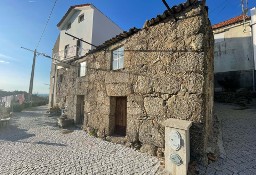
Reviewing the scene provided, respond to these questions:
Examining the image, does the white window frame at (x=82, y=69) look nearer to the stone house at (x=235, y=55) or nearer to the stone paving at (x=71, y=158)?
the stone paving at (x=71, y=158)

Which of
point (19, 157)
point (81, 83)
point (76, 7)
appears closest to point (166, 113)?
point (19, 157)

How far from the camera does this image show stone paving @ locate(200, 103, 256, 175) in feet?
11.5

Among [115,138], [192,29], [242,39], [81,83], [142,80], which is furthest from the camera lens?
[242,39]

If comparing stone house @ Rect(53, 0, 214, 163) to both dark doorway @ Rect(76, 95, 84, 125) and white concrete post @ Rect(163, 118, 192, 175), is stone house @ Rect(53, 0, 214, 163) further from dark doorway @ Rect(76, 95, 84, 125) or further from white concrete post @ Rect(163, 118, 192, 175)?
dark doorway @ Rect(76, 95, 84, 125)

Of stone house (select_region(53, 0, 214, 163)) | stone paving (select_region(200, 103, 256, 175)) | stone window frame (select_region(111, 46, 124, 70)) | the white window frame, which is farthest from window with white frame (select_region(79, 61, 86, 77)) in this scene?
stone paving (select_region(200, 103, 256, 175))

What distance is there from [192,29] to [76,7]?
14336 mm

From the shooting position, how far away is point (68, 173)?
3.82 metres

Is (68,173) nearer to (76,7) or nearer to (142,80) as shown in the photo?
(142,80)

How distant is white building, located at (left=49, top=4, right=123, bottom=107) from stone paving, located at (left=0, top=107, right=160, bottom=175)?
828cm

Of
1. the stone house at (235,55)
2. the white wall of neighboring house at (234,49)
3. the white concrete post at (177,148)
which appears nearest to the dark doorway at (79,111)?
the white concrete post at (177,148)

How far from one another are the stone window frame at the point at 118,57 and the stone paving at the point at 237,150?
4.45 meters

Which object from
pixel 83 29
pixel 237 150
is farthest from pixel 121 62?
pixel 83 29

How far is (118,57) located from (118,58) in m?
0.05

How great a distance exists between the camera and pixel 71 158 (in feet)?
15.3
